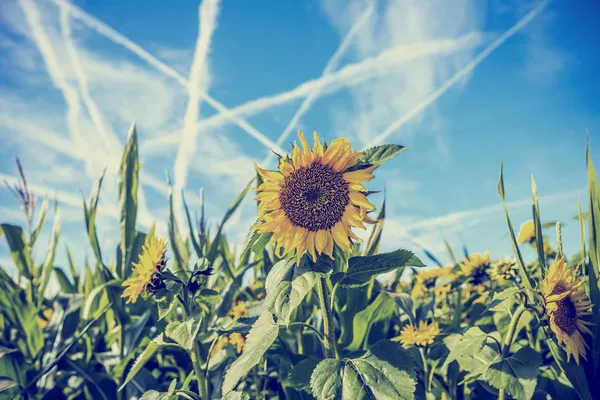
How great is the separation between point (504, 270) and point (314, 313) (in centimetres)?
88

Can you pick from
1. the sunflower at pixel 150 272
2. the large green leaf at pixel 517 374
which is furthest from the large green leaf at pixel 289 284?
the large green leaf at pixel 517 374

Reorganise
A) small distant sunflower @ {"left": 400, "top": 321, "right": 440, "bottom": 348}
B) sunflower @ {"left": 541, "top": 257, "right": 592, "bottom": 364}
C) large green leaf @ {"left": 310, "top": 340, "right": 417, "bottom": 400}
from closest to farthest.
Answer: large green leaf @ {"left": 310, "top": 340, "right": 417, "bottom": 400}, sunflower @ {"left": 541, "top": 257, "right": 592, "bottom": 364}, small distant sunflower @ {"left": 400, "top": 321, "right": 440, "bottom": 348}

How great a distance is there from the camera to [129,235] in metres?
2.45

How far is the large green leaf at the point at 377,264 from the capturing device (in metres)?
1.25

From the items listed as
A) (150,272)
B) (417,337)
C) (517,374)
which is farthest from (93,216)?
(517,374)

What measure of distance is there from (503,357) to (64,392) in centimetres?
217

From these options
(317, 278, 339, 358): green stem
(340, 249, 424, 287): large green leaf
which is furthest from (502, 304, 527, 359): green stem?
(317, 278, 339, 358): green stem

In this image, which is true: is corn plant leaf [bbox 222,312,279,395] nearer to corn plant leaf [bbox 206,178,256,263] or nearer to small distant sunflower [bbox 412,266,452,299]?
corn plant leaf [bbox 206,178,256,263]

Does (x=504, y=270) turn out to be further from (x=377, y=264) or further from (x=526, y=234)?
(x=377, y=264)

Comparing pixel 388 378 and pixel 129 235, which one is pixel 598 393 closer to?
pixel 388 378

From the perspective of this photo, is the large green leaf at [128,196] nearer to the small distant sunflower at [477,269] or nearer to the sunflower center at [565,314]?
the small distant sunflower at [477,269]

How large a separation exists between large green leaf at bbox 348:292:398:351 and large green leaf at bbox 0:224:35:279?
74.2 inches

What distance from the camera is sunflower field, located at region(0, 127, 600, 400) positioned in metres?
1.25

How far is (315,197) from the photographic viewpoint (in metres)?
1.30
